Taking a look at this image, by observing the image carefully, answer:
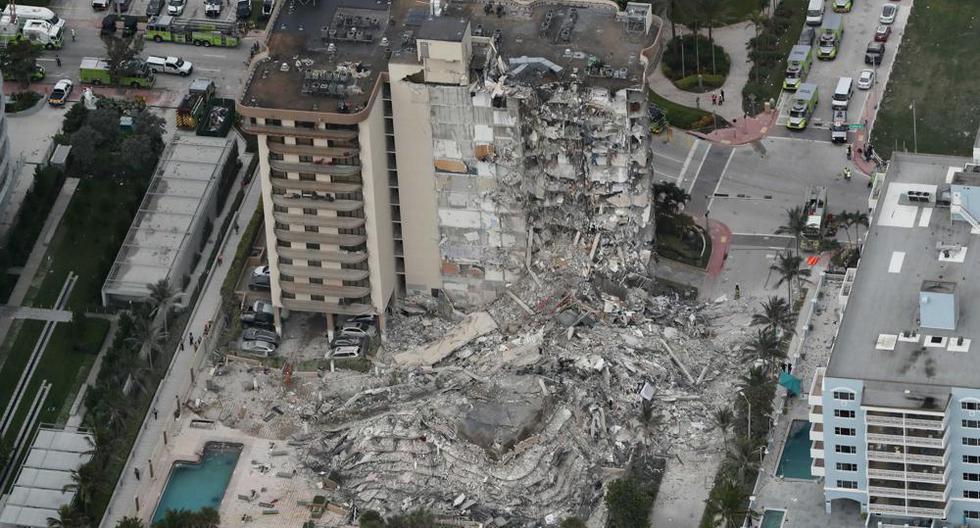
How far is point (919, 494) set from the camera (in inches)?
7756

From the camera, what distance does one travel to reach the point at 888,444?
196m

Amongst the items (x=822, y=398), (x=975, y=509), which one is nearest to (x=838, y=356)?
(x=822, y=398)

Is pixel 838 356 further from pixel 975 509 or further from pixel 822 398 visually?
pixel 975 509

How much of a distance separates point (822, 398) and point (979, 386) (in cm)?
1207

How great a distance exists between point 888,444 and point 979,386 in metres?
8.26

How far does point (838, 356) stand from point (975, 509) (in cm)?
1602

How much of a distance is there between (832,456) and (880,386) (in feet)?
25.5

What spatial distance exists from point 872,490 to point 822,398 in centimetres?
828

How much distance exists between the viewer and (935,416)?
193875mm

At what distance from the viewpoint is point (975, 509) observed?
19862cm

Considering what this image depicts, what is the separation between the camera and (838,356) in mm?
199125

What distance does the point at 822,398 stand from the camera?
197750 millimetres

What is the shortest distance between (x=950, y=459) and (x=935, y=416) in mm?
4743

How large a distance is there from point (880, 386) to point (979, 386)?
7536 mm
